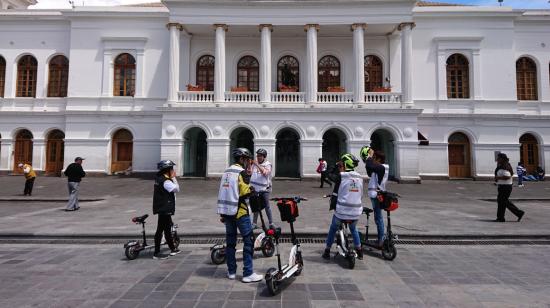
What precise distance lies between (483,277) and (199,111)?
17922 millimetres

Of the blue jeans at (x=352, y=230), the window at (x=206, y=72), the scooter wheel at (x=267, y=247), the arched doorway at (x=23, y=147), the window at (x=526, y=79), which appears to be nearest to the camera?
the blue jeans at (x=352, y=230)

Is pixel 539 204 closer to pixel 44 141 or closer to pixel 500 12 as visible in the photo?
pixel 500 12

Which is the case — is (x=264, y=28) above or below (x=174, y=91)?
above

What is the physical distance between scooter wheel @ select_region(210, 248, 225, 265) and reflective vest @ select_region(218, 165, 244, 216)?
1.31 meters

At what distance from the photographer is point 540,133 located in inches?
888

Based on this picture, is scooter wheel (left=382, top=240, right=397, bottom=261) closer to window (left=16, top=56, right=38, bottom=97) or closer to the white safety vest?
the white safety vest

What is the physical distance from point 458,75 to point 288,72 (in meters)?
12.7

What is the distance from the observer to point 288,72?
76.5 feet

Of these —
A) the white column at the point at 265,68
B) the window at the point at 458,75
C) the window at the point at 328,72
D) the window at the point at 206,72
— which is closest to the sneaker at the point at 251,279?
the white column at the point at 265,68

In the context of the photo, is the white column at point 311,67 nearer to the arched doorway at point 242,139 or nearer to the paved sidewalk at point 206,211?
the arched doorway at point 242,139

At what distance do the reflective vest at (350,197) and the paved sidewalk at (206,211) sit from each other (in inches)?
89.9

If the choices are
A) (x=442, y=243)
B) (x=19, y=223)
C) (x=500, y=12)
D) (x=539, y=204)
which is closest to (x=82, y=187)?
(x=19, y=223)

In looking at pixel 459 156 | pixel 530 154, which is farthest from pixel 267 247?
pixel 530 154

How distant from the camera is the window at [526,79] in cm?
2334
